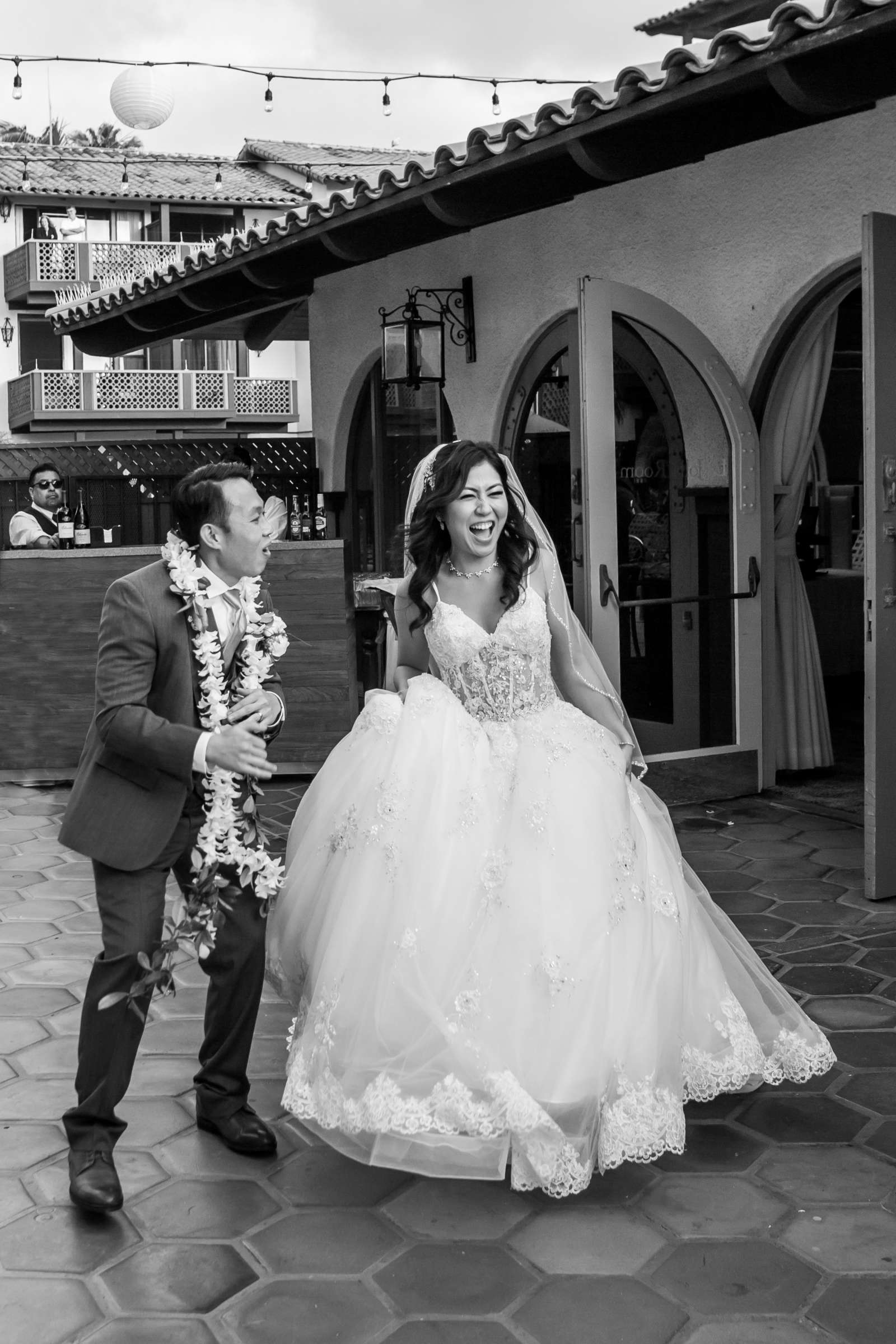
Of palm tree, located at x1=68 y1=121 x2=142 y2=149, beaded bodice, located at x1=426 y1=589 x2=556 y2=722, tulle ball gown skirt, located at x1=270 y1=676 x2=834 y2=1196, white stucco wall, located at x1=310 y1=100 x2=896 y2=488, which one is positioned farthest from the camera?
palm tree, located at x1=68 y1=121 x2=142 y2=149

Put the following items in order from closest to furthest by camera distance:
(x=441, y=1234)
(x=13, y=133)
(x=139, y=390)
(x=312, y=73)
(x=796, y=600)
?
(x=441, y=1234) < (x=796, y=600) < (x=312, y=73) < (x=139, y=390) < (x=13, y=133)

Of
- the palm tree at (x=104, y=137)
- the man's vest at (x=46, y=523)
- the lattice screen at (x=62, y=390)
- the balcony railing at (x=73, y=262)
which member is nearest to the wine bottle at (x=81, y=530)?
the man's vest at (x=46, y=523)

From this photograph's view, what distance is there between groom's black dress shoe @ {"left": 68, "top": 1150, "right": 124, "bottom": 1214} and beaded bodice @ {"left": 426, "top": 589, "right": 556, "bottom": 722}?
1527 millimetres

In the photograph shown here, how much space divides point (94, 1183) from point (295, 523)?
28.7ft

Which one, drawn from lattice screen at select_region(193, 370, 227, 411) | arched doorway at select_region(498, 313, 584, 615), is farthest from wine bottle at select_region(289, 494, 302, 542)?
lattice screen at select_region(193, 370, 227, 411)

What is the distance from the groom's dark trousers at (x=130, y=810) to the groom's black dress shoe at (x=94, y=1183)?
1.1 inches

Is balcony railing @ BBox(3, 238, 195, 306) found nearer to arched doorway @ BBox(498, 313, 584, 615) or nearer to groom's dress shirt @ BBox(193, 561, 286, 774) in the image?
arched doorway @ BBox(498, 313, 584, 615)

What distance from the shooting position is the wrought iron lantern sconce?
9203mm

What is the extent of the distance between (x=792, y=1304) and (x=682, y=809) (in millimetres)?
4510

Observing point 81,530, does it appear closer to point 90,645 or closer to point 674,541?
point 90,645

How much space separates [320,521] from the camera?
11508 mm

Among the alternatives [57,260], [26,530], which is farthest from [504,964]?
[57,260]

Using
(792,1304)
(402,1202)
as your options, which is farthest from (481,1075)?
(792,1304)

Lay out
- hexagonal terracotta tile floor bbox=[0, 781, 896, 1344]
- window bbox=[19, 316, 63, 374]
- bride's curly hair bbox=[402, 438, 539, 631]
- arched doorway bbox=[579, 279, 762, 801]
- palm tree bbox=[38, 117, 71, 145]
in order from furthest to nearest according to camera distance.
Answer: palm tree bbox=[38, 117, 71, 145] < window bbox=[19, 316, 63, 374] < arched doorway bbox=[579, 279, 762, 801] < bride's curly hair bbox=[402, 438, 539, 631] < hexagonal terracotta tile floor bbox=[0, 781, 896, 1344]
